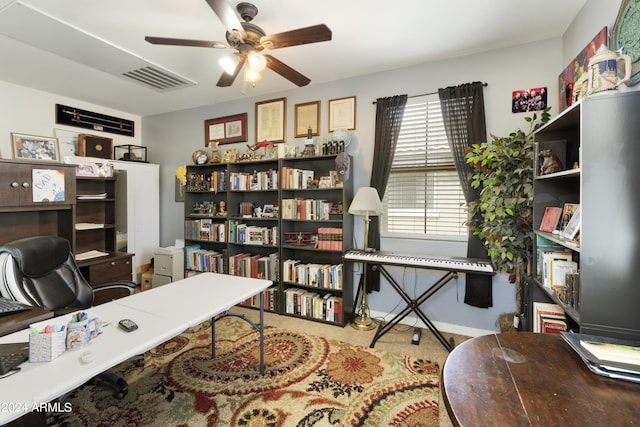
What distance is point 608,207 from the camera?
120 cm

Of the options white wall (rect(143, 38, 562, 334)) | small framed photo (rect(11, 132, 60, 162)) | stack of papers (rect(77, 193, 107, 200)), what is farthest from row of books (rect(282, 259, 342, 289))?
small framed photo (rect(11, 132, 60, 162))

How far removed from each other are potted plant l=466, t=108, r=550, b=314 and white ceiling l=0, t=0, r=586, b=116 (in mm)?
793

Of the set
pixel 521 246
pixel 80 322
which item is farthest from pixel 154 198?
pixel 521 246

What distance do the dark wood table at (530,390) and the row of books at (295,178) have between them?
8.02ft

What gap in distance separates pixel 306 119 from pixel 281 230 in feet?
4.55

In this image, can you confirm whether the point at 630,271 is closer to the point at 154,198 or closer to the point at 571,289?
the point at 571,289

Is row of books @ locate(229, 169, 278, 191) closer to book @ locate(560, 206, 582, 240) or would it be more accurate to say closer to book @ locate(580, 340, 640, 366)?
book @ locate(560, 206, 582, 240)

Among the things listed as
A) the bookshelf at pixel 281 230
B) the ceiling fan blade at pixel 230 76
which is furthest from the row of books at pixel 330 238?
the ceiling fan blade at pixel 230 76

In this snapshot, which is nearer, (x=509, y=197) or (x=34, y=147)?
(x=509, y=197)

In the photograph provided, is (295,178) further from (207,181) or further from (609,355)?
(609,355)

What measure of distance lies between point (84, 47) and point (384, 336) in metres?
3.87

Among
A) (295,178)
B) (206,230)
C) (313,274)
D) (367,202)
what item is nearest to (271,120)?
(295,178)

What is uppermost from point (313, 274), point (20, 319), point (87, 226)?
point (87, 226)

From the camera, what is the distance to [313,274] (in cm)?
314
